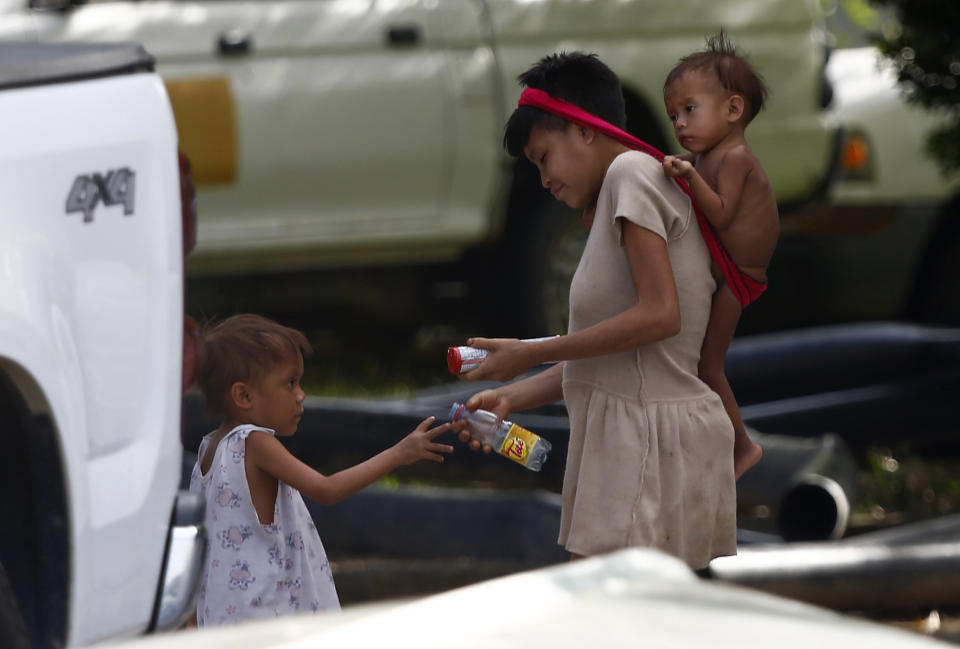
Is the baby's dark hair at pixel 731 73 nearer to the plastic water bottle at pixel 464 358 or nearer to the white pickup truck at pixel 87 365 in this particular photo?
the plastic water bottle at pixel 464 358

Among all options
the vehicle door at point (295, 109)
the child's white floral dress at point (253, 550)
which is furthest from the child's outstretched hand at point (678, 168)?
the vehicle door at point (295, 109)

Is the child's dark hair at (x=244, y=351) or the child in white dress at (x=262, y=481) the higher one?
the child's dark hair at (x=244, y=351)

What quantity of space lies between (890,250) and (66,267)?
5.47 metres

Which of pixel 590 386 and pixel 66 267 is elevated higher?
pixel 66 267

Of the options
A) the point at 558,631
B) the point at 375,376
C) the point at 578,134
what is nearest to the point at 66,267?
the point at 578,134

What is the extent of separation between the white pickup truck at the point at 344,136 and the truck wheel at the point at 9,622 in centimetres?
297

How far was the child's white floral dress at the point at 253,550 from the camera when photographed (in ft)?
8.18

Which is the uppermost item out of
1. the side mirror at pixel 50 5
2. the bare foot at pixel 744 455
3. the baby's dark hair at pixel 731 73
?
the side mirror at pixel 50 5

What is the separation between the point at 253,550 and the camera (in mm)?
2512

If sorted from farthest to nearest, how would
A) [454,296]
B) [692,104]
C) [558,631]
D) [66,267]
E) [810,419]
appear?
[454,296], [810,419], [66,267], [692,104], [558,631]

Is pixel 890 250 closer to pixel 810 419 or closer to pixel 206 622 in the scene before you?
pixel 810 419

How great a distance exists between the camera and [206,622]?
2.62 m

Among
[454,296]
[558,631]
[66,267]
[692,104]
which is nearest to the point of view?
[558,631]

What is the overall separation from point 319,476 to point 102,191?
0.63 meters
